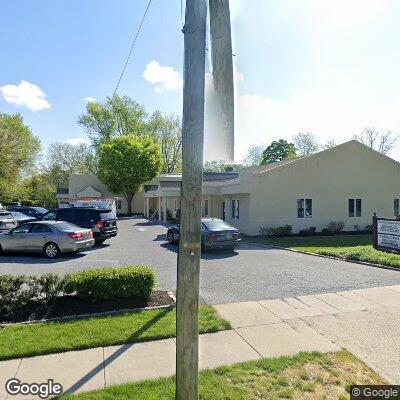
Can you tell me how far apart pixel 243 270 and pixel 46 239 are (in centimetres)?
811

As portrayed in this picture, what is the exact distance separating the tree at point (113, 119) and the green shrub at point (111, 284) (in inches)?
2176

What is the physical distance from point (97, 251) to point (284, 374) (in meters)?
12.3

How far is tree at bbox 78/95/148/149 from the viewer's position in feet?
196

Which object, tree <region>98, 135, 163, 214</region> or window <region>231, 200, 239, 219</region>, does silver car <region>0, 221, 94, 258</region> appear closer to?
window <region>231, 200, 239, 219</region>

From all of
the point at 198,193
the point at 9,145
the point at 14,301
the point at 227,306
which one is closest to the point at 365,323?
the point at 227,306

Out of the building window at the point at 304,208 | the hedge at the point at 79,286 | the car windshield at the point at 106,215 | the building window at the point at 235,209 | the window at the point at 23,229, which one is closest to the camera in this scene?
the hedge at the point at 79,286

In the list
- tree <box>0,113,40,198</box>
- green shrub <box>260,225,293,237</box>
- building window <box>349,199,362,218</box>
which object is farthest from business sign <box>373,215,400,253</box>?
tree <box>0,113,40,198</box>

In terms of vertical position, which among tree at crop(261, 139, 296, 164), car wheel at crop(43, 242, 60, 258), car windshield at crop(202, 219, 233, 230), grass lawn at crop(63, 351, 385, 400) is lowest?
grass lawn at crop(63, 351, 385, 400)

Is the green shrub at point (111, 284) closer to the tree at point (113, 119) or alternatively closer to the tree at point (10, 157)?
the tree at point (10, 157)

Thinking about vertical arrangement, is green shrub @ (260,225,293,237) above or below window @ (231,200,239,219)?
below

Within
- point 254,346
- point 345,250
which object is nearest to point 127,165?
point 345,250

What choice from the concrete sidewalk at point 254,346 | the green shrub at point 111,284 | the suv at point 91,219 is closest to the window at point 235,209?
the suv at point 91,219

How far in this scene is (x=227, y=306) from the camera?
22.7ft

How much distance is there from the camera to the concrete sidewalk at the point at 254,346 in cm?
424
